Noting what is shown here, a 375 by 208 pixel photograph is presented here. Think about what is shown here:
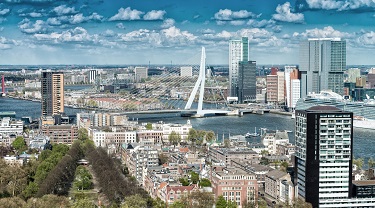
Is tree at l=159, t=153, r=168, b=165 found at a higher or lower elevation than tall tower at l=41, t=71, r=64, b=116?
lower

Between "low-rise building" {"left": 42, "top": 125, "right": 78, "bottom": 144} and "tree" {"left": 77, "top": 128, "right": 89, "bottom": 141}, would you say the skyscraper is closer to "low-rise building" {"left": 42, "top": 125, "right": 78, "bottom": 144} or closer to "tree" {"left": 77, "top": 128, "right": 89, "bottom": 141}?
"tree" {"left": 77, "top": 128, "right": 89, "bottom": 141}

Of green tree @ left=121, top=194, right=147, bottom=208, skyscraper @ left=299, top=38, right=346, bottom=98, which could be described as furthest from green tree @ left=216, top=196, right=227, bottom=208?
skyscraper @ left=299, top=38, right=346, bottom=98

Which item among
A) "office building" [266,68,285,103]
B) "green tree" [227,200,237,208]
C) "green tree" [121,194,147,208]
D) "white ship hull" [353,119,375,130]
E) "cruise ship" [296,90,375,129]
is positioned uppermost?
"office building" [266,68,285,103]

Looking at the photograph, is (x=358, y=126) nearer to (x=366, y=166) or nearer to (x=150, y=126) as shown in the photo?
(x=150, y=126)

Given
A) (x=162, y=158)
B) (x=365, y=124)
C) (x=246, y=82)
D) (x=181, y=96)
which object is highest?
(x=246, y=82)

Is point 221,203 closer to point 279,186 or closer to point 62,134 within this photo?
point 279,186

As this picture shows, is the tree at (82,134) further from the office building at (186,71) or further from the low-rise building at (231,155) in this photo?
the office building at (186,71)

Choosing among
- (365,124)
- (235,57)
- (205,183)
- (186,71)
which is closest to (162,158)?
(205,183)
